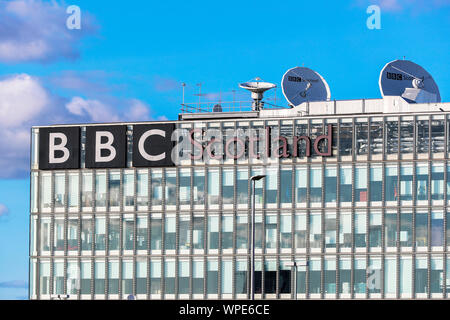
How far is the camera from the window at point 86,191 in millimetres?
108500

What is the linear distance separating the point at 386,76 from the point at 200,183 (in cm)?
2062

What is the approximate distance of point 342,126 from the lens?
102 metres

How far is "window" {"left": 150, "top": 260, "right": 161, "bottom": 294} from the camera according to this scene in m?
106

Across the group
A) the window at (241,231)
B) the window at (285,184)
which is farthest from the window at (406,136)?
the window at (241,231)

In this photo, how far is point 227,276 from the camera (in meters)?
104

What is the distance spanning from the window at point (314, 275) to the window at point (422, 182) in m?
11.3

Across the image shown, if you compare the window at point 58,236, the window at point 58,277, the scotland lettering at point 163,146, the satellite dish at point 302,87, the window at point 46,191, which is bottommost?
the window at point 58,277

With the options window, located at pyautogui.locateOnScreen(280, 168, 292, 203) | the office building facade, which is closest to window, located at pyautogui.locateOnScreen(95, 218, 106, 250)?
the office building facade

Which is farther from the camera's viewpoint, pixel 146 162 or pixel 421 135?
pixel 146 162

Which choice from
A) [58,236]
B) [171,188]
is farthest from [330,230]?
[58,236]

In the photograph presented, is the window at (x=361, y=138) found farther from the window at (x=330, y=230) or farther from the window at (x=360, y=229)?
the window at (x=330, y=230)

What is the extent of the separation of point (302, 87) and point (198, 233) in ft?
59.1
